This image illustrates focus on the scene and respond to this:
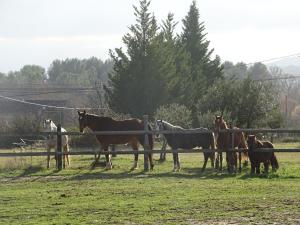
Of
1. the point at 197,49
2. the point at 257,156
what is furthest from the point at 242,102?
the point at 257,156

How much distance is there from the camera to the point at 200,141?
18.1m

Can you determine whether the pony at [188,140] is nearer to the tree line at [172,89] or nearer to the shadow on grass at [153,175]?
the shadow on grass at [153,175]

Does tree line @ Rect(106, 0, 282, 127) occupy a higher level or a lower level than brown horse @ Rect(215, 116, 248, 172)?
higher

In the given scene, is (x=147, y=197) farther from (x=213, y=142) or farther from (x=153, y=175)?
(x=213, y=142)

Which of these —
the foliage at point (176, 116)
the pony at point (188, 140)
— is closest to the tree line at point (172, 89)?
the foliage at point (176, 116)

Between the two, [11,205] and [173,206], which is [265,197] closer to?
[173,206]

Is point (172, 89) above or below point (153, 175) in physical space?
above

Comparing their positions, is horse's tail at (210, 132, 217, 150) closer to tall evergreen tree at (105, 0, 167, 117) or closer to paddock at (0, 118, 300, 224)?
paddock at (0, 118, 300, 224)

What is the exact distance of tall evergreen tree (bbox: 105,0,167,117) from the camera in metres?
41.1

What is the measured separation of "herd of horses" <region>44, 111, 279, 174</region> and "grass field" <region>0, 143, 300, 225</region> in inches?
19.0

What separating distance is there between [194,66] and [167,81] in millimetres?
9925

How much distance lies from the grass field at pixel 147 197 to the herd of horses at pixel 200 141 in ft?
1.58

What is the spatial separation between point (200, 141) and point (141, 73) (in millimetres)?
23851

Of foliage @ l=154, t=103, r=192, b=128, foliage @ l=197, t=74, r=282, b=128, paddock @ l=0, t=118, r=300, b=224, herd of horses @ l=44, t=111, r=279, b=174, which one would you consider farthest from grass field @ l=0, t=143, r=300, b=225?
foliage @ l=197, t=74, r=282, b=128
